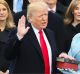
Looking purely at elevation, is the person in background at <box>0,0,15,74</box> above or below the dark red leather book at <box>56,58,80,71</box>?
above

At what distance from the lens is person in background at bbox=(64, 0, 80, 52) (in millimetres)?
5152

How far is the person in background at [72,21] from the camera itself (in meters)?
5.15

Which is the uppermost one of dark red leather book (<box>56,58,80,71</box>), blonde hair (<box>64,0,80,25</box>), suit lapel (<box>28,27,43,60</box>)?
blonde hair (<box>64,0,80,25</box>)

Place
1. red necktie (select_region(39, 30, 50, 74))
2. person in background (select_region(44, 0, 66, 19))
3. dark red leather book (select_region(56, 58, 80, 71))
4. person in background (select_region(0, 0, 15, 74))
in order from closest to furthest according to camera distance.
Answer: dark red leather book (select_region(56, 58, 80, 71)), red necktie (select_region(39, 30, 50, 74)), person in background (select_region(0, 0, 15, 74)), person in background (select_region(44, 0, 66, 19))

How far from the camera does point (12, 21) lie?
518 cm

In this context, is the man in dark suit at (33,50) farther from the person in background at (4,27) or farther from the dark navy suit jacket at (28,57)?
the person in background at (4,27)

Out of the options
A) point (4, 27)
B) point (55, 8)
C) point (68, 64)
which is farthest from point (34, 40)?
point (55, 8)

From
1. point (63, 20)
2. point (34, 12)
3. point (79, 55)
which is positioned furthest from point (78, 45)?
point (63, 20)

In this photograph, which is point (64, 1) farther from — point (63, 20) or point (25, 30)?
point (25, 30)

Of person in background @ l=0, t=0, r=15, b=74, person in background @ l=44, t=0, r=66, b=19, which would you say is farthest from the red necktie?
person in background @ l=44, t=0, r=66, b=19

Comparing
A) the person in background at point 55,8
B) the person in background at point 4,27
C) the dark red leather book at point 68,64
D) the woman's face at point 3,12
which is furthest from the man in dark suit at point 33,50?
the person in background at point 55,8

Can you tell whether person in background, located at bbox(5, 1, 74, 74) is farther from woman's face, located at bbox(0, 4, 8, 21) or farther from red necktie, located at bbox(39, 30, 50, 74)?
woman's face, located at bbox(0, 4, 8, 21)

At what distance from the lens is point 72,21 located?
5281 millimetres

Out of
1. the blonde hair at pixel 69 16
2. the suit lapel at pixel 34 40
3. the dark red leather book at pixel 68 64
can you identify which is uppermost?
the blonde hair at pixel 69 16
